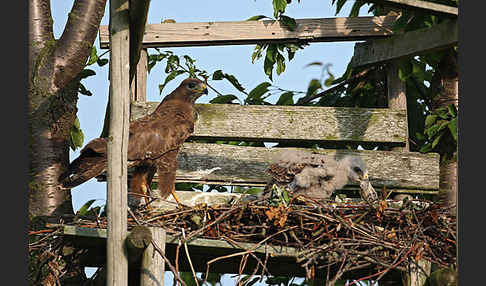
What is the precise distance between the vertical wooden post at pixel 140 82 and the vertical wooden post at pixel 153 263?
8.01 ft

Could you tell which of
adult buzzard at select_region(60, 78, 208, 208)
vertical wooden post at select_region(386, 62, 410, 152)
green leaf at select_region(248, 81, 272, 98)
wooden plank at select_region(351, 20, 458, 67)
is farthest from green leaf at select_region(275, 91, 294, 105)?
adult buzzard at select_region(60, 78, 208, 208)

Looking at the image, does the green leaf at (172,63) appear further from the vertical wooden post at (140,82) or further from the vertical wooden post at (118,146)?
the vertical wooden post at (118,146)

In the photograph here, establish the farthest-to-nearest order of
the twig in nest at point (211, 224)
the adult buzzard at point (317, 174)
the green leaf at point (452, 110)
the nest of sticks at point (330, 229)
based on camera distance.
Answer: the green leaf at point (452, 110) → the adult buzzard at point (317, 174) → the nest of sticks at point (330, 229) → the twig in nest at point (211, 224)

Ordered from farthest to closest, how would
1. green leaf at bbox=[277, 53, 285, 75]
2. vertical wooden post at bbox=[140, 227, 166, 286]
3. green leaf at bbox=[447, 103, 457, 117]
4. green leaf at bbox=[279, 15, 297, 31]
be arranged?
green leaf at bbox=[277, 53, 285, 75] < green leaf at bbox=[279, 15, 297, 31] < green leaf at bbox=[447, 103, 457, 117] < vertical wooden post at bbox=[140, 227, 166, 286]

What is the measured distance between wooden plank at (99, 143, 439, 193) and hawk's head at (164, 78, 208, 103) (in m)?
0.56

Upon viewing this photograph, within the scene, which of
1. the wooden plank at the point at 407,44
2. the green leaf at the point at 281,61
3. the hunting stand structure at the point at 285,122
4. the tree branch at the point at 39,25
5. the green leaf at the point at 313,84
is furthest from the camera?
the green leaf at the point at 281,61

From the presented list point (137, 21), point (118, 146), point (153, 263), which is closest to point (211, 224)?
point (153, 263)

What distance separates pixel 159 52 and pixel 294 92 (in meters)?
1.55

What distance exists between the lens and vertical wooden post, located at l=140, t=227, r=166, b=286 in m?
5.32

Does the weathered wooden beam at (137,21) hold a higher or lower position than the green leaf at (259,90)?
higher

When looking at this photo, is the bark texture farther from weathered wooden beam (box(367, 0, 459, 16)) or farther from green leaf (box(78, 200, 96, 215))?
weathered wooden beam (box(367, 0, 459, 16))

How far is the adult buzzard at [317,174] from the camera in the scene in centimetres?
696

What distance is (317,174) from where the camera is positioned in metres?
7.02

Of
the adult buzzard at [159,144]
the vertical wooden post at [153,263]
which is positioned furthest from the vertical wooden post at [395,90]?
the vertical wooden post at [153,263]
